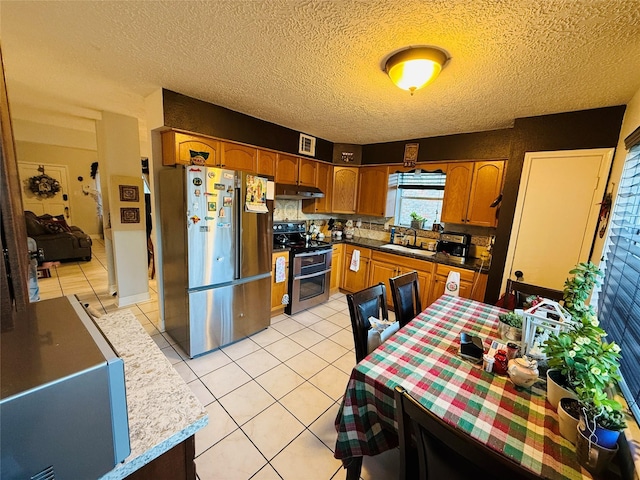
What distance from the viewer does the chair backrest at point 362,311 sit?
5.11ft

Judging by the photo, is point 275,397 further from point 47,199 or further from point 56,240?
point 47,199

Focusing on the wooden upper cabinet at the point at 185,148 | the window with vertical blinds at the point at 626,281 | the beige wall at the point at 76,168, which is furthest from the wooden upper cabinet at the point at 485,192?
the beige wall at the point at 76,168

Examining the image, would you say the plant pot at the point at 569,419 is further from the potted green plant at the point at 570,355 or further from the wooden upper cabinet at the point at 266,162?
the wooden upper cabinet at the point at 266,162

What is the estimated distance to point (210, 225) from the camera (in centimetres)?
233

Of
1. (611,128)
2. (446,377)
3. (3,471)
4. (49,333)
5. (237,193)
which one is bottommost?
(446,377)

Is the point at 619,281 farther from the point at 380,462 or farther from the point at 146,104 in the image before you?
the point at 146,104

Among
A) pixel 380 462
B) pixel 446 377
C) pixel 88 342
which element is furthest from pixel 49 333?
pixel 380 462

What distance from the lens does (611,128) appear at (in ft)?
6.79

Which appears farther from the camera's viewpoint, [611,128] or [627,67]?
[611,128]

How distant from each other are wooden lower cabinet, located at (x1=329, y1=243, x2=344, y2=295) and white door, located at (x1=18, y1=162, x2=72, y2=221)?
7.13 metres

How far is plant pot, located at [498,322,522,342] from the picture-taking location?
1.44m

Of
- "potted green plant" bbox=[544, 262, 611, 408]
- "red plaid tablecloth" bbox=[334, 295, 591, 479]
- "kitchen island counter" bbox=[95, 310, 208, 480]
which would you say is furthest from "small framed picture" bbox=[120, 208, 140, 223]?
"potted green plant" bbox=[544, 262, 611, 408]

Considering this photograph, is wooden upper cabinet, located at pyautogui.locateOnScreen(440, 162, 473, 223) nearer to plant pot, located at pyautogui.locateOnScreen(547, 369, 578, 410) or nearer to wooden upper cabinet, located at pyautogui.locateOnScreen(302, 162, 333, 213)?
wooden upper cabinet, located at pyautogui.locateOnScreen(302, 162, 333, 213)

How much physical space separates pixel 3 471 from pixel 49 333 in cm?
31
